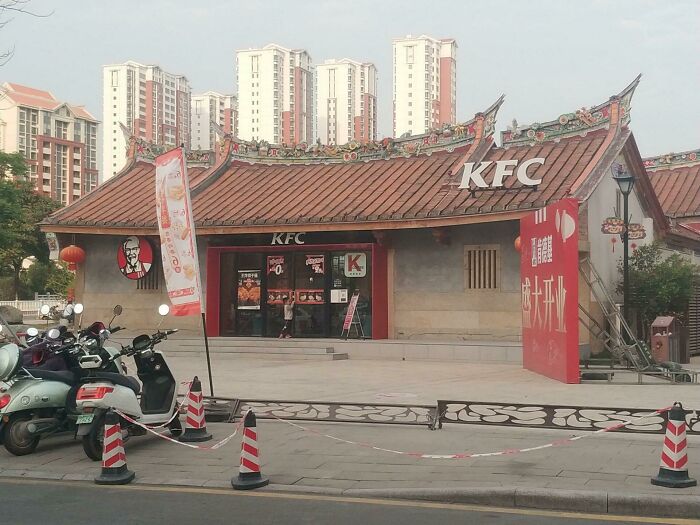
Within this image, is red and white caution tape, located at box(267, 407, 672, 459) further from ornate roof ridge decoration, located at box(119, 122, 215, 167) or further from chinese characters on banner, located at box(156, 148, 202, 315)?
ornate roof ridge decoration, located at box(119, 122, 215, 167)

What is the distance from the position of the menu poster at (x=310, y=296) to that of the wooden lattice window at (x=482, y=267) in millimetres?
4600

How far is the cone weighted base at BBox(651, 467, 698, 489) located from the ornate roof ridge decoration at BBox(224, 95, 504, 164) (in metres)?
17.5

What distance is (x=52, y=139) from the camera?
10506 cm

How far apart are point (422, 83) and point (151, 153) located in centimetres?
4505

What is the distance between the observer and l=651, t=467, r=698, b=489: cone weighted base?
21.1 feet

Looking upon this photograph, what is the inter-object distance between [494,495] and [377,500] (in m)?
0.99

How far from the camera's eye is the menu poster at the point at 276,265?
2375 centimetres

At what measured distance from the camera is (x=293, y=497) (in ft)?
21.9

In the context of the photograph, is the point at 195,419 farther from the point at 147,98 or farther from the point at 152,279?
the point at 147,98

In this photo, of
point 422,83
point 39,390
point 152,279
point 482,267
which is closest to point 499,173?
point 482,267

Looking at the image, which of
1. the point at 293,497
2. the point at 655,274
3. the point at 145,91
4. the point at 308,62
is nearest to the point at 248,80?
the point at 308,62

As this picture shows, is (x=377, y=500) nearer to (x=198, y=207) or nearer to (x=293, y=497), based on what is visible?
(x=293, y=497)

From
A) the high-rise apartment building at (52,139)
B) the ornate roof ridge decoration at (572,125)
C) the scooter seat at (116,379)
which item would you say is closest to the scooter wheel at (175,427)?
the scooter seat at (116,379)

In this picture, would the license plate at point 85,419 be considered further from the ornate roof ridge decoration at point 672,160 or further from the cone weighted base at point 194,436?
the ornate roof ridge decoration at point 672,160
